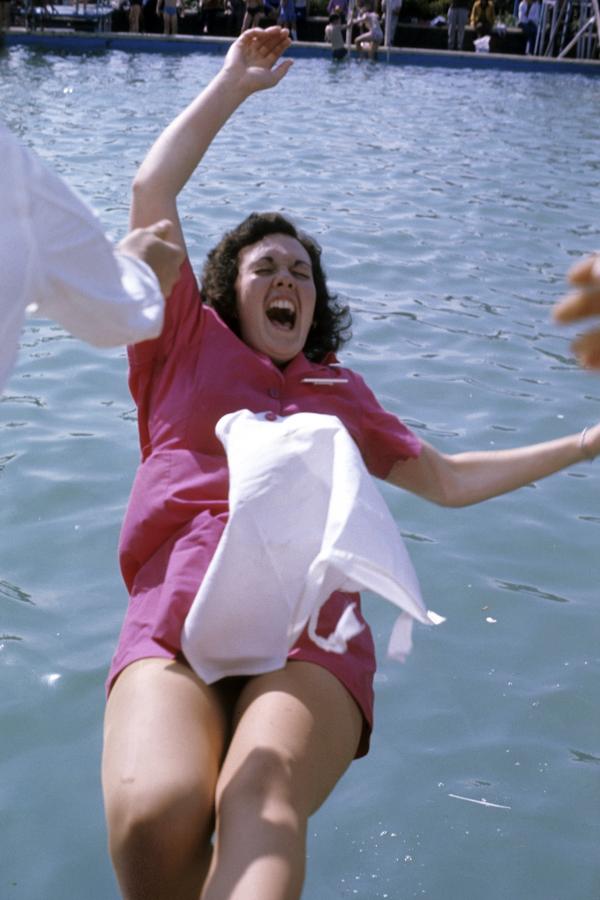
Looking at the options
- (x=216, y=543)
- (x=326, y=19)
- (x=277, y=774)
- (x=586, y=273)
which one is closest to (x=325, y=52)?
(x=326, y=19)

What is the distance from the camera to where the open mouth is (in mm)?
3693

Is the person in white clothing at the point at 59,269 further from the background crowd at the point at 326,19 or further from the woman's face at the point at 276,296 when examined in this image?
the background crowd at the point at 326,19

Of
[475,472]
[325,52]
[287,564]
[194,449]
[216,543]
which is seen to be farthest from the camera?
[325,52]

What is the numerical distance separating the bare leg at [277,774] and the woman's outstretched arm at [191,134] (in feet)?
4.01

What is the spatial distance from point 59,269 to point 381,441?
153cm

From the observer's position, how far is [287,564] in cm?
291

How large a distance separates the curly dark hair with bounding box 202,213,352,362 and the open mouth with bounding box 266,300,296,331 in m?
0.11

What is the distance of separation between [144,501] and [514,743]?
135 cm

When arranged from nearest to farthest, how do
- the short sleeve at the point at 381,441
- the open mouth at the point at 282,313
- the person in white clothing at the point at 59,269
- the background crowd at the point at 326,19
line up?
the person in white clothing at the point at 59,269 < the short sleeve at the point at 381,441 < the open mouth at the point at 282,313 < the background crowd at the point at 326,19

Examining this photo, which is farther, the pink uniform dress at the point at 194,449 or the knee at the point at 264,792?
the pink uniform dress at the point at 194,449

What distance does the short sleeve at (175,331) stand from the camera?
3475 mm

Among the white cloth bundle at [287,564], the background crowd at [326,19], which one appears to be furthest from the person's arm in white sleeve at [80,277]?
the background crowd at [326,19]

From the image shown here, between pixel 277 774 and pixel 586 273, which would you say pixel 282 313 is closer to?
pixel 277 774

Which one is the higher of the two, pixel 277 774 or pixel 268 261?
pixel 268 261
